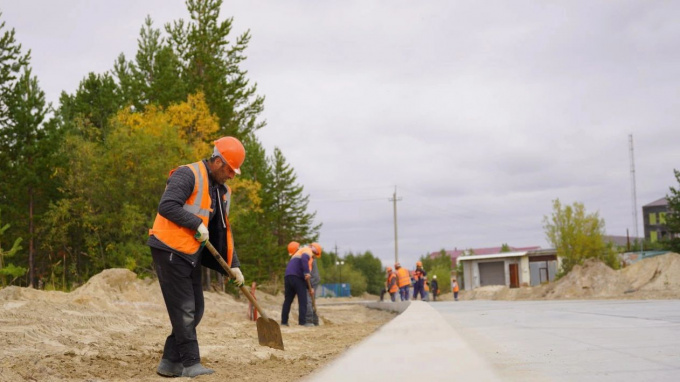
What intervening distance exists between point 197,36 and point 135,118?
1032 cm

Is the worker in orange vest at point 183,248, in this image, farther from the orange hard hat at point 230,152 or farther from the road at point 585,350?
the road at point 585,350

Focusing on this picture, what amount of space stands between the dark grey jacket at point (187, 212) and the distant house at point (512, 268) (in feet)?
200

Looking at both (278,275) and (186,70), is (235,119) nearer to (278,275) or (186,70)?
(186,70)

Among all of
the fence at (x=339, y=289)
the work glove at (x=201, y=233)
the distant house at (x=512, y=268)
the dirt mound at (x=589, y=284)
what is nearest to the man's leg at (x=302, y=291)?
the work glove at (x=201, y=233)

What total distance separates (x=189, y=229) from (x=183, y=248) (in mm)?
157

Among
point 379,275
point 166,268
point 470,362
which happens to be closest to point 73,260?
point 166,268

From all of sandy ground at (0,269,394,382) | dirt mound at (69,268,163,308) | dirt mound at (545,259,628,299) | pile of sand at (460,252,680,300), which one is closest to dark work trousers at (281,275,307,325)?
sandy ground at (0,269,394,382)

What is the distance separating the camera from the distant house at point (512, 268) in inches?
2660

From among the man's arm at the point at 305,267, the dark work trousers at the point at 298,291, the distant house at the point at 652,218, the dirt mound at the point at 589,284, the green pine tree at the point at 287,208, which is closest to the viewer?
the man's arm at the point at 305,267

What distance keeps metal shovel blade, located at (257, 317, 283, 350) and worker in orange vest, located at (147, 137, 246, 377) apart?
2.28m

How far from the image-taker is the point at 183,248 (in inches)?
218

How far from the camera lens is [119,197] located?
29344 mm

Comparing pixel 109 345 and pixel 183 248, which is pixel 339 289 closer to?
pixel 109 345

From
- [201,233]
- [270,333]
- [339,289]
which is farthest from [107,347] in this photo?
[339,289]
